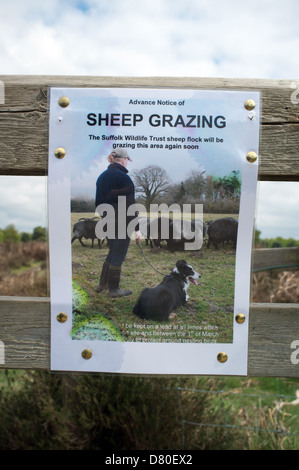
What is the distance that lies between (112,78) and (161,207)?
0.50 m

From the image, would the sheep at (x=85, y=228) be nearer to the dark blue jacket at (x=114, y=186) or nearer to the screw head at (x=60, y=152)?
the dark blue jacket at (x=114, y=186)

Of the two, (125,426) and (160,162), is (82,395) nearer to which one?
(125,426)

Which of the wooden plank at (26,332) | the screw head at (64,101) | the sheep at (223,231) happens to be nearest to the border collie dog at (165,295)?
the sheep at (223,231)

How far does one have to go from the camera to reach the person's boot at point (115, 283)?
4.88 ft

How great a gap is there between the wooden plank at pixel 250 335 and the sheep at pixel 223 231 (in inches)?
10.6

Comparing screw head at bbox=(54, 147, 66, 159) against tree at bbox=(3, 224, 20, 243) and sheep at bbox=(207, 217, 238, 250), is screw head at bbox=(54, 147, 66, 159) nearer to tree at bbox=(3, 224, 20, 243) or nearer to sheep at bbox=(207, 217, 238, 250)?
sheep at bbox=(207, 217, 238, 250)

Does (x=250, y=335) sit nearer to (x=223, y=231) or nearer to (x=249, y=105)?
(x=223, y=231)

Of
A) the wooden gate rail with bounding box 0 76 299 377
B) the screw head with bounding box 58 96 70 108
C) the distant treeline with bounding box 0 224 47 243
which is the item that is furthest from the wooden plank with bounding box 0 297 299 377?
the distant treeline with bounding box 0 224 47 243

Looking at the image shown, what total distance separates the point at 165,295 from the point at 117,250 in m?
0.23

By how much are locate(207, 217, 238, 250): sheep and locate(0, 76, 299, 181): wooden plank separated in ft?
0.67

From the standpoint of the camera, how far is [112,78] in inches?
59.7

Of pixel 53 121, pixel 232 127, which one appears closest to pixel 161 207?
pixel 232 127

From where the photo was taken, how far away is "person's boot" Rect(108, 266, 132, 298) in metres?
1.49

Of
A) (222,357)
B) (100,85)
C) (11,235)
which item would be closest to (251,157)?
(100,85)
